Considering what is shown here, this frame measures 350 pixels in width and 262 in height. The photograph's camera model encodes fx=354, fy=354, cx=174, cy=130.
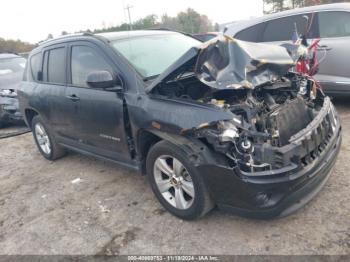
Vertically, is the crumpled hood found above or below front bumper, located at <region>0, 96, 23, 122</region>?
above

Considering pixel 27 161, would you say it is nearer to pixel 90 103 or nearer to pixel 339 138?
pixel 90 103

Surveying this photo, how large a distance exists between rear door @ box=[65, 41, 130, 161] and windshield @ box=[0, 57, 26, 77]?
576cm

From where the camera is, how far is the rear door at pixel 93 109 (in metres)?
3.90

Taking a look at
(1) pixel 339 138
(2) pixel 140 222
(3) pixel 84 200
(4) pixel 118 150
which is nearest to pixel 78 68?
(4) pixel 118 150

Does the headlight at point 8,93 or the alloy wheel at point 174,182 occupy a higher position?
the headlight at point 8,93

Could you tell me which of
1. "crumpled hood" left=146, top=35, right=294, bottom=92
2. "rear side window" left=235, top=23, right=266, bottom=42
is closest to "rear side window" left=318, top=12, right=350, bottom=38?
"rear side window" left=235, top=23, right=266, bottom=42

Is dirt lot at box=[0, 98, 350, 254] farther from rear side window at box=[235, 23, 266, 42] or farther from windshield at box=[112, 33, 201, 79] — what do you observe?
rear side window at box=[235, 23, 266, 42]

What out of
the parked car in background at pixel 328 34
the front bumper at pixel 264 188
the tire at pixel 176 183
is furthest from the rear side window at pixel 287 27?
the tire at pixel 176 183

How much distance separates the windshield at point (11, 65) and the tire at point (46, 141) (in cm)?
434

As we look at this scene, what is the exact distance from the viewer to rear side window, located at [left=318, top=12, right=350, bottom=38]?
5.83m

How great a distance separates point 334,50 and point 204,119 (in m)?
4.00

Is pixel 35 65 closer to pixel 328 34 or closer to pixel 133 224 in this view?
pixel 133 224

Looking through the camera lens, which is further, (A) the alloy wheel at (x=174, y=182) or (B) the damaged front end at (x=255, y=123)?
(A) the alloy wheel at (x=174, y=182)

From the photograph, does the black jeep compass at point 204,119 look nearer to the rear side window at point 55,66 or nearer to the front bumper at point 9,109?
the rear side window at point 55,66
